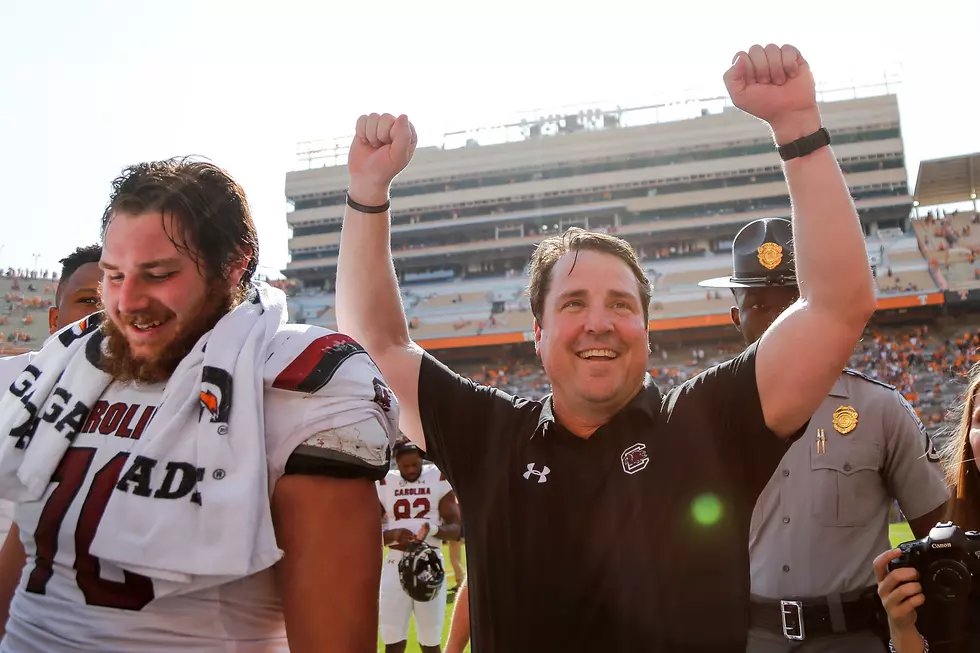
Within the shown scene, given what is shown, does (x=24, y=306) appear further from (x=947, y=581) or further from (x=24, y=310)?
(x=947, y=581)

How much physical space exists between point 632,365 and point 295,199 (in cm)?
5869

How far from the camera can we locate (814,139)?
1681 mm

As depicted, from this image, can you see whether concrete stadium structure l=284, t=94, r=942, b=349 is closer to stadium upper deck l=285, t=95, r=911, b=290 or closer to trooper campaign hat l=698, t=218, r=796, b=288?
stadium upper deck l=285, t=95, r=911, b=290

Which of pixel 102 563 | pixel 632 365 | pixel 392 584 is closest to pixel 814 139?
pixel 632 365

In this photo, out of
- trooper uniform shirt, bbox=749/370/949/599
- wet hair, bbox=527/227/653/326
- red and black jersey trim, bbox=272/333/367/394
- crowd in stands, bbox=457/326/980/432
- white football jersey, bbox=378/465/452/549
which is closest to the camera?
red and black jersey trim, bbox=272/333/367/394

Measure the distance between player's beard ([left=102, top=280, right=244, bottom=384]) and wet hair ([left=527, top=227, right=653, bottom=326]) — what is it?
0.80 meters

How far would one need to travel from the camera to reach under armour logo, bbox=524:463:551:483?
1936 millimetres

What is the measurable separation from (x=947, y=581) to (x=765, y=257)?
133cm

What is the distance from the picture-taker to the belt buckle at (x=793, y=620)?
8.62 ft

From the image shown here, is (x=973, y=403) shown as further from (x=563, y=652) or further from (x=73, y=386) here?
(x=73, y=386)

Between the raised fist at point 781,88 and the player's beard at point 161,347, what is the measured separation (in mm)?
1236

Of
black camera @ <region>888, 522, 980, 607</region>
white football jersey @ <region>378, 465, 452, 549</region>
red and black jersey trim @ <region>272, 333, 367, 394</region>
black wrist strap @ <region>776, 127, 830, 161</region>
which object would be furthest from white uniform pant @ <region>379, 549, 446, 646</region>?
black wrist strap @ <region>776, 127, 830, 161</region>

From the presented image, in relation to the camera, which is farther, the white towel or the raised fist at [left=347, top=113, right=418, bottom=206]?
Answer: the raised fist at [left=347, top=113, right=418, bottom=206]

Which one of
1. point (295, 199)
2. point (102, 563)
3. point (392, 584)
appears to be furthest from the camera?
point (295, 199)
